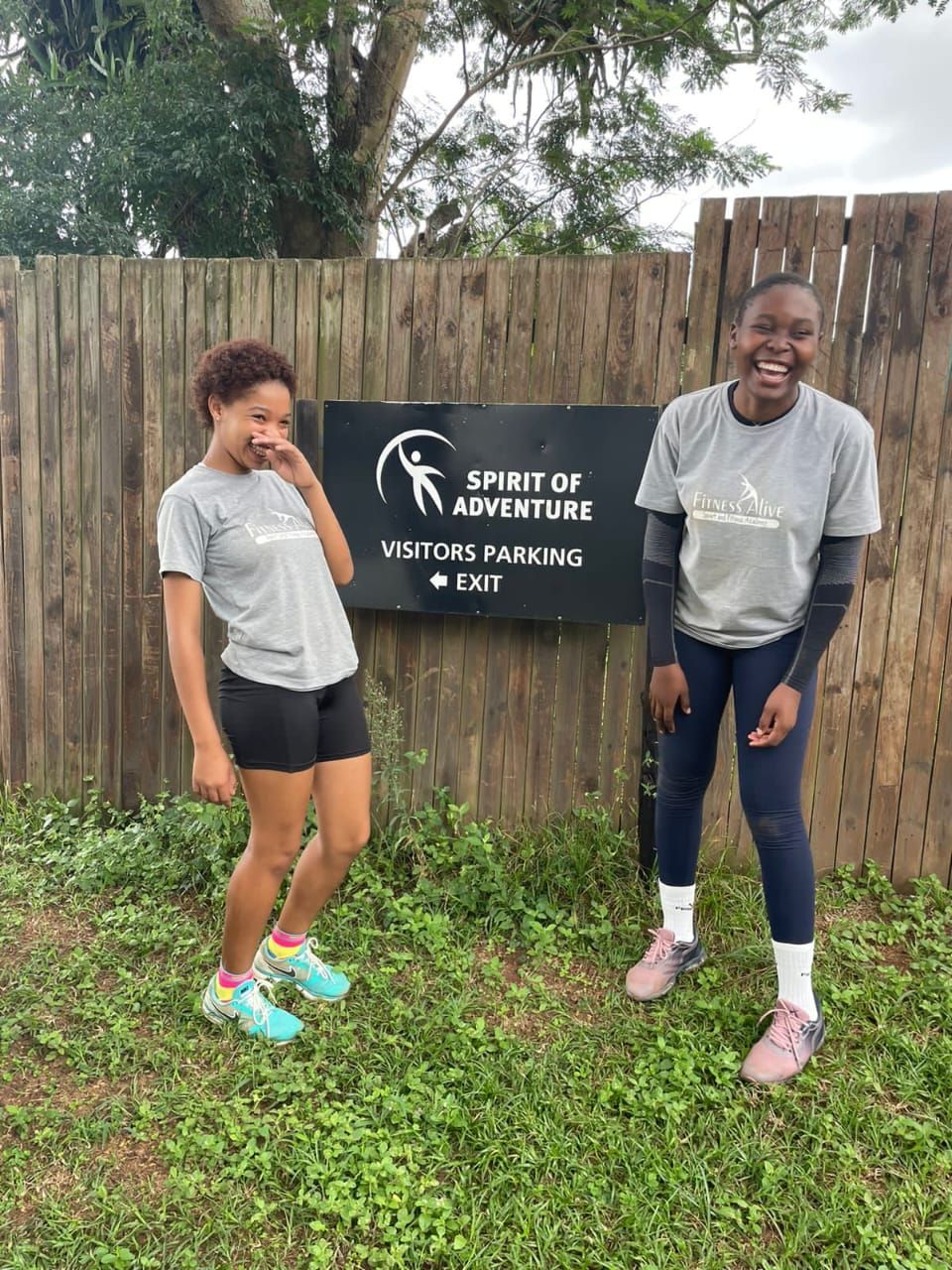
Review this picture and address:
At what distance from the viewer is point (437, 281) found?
3396mm

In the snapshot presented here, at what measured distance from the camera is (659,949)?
8.97 feet

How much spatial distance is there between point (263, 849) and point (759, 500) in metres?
1.67

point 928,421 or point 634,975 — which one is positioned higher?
point 928,421

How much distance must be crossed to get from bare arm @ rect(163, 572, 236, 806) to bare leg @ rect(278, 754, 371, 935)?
13.1 inches

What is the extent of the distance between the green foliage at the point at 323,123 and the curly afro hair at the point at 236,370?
336 inches

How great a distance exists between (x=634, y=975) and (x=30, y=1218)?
5.64 ft

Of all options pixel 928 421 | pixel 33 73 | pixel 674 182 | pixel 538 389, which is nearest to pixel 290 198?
pixel 33 73

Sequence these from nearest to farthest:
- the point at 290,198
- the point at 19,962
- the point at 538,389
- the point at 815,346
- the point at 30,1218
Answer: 1. the point at 30,1218
2. the point at 815,346
3. the point at 19,962
4. the point at 538,389
5. the point at 290,198

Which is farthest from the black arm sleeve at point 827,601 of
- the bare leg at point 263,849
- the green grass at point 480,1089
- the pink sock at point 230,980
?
the pink sock at point 230,980

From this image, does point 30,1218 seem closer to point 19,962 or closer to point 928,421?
point 19,962

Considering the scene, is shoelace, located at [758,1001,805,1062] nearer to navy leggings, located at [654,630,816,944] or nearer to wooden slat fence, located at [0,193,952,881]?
navy leggings, located at [654,630,816,944]

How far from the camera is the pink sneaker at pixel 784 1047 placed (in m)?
2.29

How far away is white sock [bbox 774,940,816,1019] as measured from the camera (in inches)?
92.8

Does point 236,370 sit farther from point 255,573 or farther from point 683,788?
point 683,788
